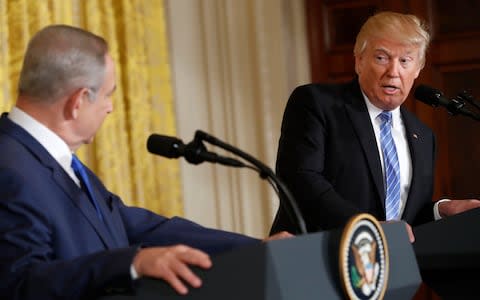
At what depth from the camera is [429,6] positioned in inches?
220

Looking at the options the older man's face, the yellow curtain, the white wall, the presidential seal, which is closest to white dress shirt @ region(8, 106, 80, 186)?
the presidential seal

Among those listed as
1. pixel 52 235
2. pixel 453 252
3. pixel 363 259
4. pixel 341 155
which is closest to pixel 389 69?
pixel 341 155

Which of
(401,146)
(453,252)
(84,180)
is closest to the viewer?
(84,180)

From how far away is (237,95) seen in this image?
19.5 ft

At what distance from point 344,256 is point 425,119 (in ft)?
12.4

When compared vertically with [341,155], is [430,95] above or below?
above

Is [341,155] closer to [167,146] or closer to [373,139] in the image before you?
[373,139]

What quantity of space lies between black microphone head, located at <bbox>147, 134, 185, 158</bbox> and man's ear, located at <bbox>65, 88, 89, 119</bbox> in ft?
0.71

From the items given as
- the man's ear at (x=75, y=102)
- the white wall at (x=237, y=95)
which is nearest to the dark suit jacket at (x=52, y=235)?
the man's ear at (x=75, y=102)

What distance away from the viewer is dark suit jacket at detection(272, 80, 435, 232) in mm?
3455

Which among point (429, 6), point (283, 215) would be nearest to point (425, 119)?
point (429, 6)

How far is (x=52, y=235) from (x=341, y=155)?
160 cm

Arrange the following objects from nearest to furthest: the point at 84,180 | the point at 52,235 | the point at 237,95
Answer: the point at 52,235 < the point at 84,180 < the point at 237,95

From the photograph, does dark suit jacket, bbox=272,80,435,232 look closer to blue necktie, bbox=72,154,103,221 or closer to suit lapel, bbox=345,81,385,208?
suit lapel, bbox=345,81,385,208
